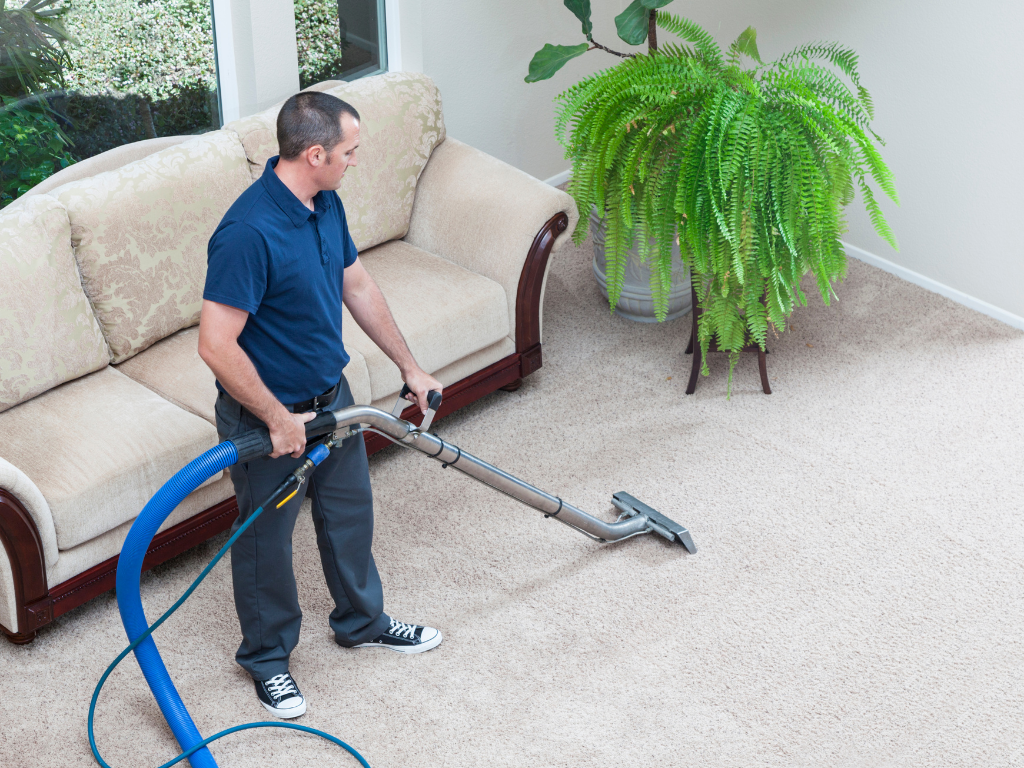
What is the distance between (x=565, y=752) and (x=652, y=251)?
1.50m

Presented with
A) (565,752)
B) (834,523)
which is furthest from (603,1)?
(565,752)

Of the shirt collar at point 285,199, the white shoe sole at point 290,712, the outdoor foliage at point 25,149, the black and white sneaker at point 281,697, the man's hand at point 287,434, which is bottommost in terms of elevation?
the white shoe sole at point 290,712

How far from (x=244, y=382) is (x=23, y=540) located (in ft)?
2.31

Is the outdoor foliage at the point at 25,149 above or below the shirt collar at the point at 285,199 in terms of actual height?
below

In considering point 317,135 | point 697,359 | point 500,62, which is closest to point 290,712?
point 317,135

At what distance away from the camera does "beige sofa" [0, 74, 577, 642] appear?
2332mm

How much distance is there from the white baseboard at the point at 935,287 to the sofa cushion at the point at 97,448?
102 inches

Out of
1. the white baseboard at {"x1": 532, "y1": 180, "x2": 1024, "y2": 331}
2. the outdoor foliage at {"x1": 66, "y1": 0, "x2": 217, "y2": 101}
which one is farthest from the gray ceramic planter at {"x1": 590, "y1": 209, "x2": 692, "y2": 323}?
the outdoor foliage at {"x1": 66, "y1": 0, "x2": 217, "y2": 101}

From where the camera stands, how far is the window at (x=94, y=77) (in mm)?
2840

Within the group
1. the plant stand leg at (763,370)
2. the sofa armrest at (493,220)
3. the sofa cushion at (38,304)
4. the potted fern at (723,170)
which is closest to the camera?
the sofa cushion at (38,304)

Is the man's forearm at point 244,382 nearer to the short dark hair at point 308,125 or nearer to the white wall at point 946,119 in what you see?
the short dark hair at point 308,125

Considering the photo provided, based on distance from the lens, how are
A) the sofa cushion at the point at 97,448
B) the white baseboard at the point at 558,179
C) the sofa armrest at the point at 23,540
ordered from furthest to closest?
the white baseboard at the point at 558,179, the sofa cushion at the point at 97,448, the sofa armrest at the point at 23,540

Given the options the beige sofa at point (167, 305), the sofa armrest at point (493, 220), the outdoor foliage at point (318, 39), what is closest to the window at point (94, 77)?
the beige sofa at point (167, 305)

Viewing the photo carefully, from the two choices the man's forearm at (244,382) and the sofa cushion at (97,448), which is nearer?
the man's forearm at (244,382)
